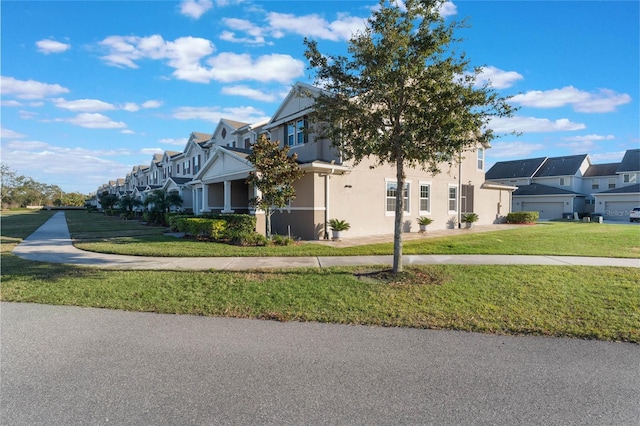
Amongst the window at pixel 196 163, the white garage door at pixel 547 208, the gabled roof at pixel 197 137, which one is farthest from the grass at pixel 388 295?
the white garage door at pixel 547 208

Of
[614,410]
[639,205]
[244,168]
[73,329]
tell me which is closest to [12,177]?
[244,168]

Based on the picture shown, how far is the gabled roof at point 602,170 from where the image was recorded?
41.7 metres

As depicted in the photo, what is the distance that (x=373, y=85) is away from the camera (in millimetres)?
7469

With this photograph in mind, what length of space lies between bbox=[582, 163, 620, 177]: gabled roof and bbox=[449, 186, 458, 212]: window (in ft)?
107

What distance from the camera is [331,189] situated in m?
15.7

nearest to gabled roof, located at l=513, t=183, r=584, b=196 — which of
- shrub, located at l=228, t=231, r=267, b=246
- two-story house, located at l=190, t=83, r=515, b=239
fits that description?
two-story house, located at l=190, t=83, r=515, b=239

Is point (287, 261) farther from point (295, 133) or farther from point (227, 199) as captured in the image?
point (295, 133)

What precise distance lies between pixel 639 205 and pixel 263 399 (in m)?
45.6

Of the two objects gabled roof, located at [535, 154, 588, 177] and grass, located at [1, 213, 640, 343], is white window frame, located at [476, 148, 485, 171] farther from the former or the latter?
gabled roof, located at [535, 154, 588, 177]

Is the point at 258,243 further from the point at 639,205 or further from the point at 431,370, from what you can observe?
the point at 639,205

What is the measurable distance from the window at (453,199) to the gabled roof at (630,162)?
31.6 meters

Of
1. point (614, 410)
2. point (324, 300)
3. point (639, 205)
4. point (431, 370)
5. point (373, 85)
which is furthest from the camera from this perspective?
point (639, 205)

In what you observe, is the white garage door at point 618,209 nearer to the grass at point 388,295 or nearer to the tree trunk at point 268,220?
the grass at point 388,295

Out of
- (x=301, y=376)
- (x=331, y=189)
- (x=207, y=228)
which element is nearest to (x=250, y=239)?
(x=207, y=228)
